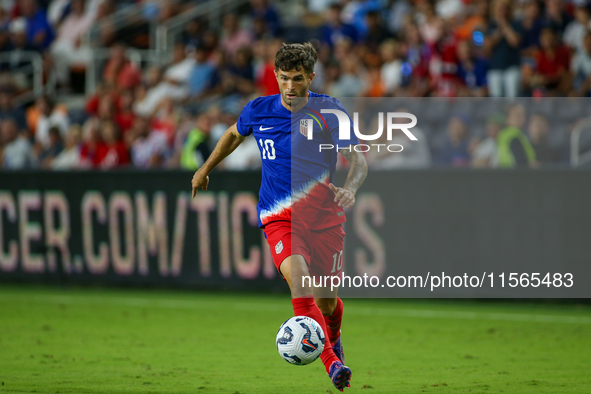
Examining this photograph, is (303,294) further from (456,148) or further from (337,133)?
(456,148)

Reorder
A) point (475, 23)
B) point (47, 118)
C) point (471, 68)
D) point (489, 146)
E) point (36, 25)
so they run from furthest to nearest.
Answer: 1. point (36, 25)
2. point (47, 118)
3. point (475, 23)
4. point (471, 68)
5. point (489, 146)

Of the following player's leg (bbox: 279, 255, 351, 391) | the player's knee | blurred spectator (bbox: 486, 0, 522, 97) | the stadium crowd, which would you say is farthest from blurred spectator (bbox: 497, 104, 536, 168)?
player's leg (bbox: 279, 255, 351, 391)

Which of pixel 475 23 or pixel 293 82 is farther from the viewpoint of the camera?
pixel 475 23

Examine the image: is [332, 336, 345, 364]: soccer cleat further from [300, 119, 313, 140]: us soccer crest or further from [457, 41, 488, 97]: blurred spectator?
[457, 41, 488, 97]: blurred spectator

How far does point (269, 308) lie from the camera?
10.5m

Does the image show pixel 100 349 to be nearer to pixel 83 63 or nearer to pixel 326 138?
pixel 326 138

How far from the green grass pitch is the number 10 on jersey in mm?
1653

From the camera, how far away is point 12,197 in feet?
41.4

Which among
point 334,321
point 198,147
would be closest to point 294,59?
point 334,321

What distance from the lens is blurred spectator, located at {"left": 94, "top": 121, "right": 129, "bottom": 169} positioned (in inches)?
519

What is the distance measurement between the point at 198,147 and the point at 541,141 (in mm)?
4844

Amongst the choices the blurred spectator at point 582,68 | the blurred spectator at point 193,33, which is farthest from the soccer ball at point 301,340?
the blurred spectator at point 193,33

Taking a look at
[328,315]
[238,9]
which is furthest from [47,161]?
[328,315]

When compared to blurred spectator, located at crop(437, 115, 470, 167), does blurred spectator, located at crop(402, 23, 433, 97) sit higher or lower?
higher
